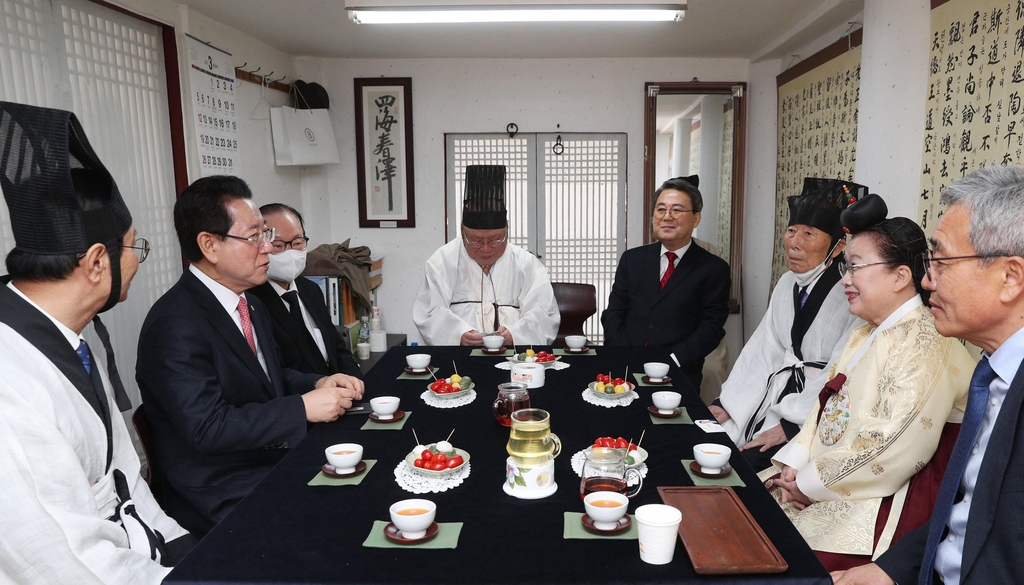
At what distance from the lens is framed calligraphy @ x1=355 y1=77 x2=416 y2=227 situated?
17.6ft

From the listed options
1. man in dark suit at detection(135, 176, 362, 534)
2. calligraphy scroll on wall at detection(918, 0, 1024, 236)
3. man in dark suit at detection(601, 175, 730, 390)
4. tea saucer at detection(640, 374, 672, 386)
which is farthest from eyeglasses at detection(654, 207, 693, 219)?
man in dark suit at detection(135, 176, 362, 534)

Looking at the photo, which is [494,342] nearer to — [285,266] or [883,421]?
[285,266]

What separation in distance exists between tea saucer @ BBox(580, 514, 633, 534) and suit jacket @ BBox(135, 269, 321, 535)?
105 cm

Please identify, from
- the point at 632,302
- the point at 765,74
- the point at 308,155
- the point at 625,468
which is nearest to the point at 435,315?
the point at 632,302

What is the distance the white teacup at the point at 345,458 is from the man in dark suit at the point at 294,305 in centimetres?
135

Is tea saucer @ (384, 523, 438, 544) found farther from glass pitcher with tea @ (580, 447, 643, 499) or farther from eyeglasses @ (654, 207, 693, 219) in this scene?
eyeglasses @ (654, 207, 693, 219)

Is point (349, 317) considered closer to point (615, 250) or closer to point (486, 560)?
point (615, 250)

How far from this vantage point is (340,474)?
5.39ft

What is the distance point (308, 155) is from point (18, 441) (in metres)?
3.93

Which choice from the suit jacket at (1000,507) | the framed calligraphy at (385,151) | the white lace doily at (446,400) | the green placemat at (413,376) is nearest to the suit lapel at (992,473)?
the suit jacket at (1000,507)

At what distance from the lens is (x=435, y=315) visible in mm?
3756

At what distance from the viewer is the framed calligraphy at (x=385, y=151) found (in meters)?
5.37

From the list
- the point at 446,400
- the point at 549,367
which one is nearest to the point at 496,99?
the point at 549,367

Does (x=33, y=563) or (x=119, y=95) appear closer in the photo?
(x=33, y=563)
